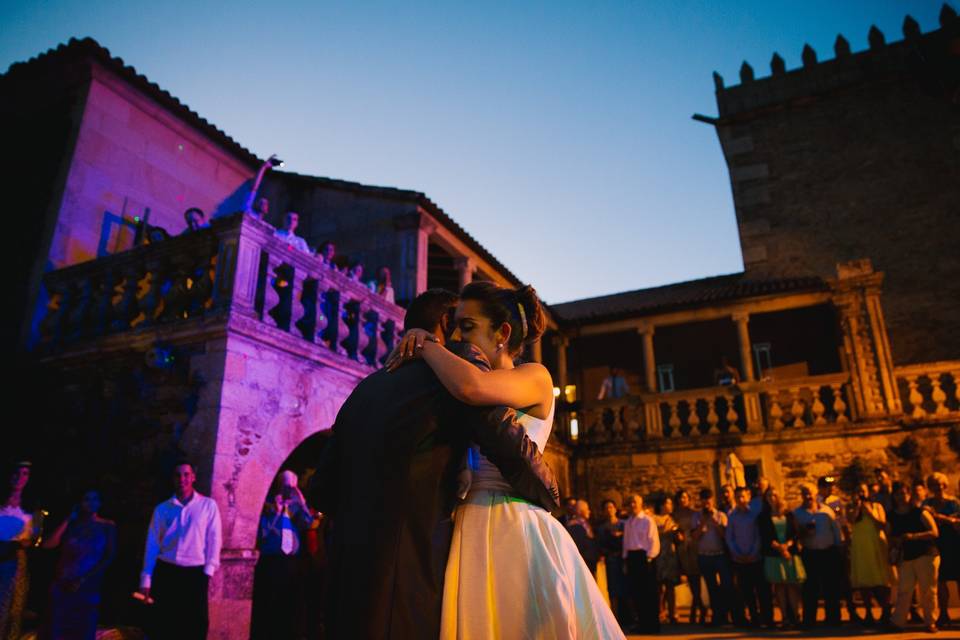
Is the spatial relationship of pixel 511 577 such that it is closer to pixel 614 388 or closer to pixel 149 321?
pixel 149 321

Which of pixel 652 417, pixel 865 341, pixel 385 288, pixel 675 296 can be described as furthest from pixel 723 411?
pixel 385 288

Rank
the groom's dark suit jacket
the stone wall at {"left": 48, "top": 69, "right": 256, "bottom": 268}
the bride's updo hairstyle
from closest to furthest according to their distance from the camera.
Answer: the groom's dark suit jacket
the bride's updo hairstyle
the stone wall at {"left": 48, "top": 69, "right": 256, "bottom": 268}

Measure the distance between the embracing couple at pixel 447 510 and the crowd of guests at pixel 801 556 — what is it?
21.2 ft

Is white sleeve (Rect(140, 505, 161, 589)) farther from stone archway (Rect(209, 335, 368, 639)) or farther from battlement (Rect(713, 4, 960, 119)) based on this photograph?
battlement (Rect(713, 4, 960, 119))

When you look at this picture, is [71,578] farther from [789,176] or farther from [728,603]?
[789,176]

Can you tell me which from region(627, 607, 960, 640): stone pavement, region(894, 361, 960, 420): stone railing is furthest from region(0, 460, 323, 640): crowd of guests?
region(894, 361, 960, 420): stone railing

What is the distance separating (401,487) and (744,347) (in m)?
14.6

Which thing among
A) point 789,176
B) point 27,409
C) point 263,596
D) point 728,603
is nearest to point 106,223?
point 27,409

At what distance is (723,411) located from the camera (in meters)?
15.1

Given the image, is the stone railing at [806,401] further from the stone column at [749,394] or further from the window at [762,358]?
the window at [762,358]

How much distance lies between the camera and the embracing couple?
5.88 feet

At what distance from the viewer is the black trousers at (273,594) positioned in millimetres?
6113

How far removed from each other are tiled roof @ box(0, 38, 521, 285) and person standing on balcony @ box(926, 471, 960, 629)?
8.75m

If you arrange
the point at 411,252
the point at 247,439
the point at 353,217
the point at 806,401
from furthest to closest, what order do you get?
1. the point at 806,401
2. the point at 353,217
3. the point at 411,252
4. the point at 247,439
